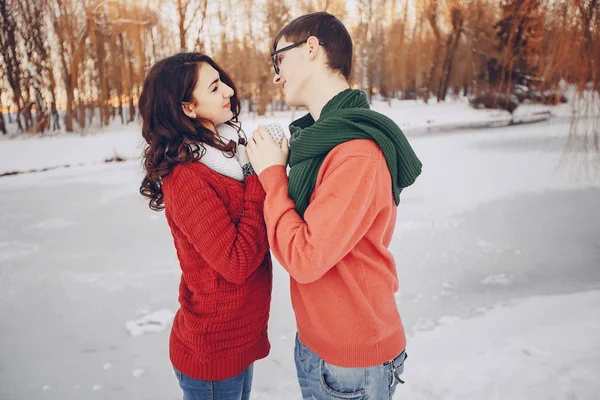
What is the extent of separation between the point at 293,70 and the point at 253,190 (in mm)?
387

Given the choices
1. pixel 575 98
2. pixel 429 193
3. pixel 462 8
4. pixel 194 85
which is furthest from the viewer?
pixel 462 8

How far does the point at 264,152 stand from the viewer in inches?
45.0

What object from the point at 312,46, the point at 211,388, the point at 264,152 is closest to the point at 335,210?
the point at 264,152

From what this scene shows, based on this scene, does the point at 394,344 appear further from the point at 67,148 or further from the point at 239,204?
the point at 67,148

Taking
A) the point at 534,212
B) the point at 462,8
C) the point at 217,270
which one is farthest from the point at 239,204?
the point at 462,8

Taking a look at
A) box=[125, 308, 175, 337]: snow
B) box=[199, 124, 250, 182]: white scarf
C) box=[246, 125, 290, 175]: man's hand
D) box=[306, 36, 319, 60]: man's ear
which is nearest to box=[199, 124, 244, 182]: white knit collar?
box=[199, 124, 250, 182]: white scarf

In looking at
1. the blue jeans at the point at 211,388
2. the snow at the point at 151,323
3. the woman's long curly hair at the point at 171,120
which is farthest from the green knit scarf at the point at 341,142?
the snow at the point at 151,323

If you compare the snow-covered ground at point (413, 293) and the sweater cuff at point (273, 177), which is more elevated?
the sweater cuff at point (273, 177)

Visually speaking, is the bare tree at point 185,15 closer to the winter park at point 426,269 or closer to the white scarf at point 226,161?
the winter park at point 426,269

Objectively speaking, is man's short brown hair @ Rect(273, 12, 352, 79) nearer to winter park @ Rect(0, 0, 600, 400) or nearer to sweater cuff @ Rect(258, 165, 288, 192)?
winter park @ Rect(0, 0, 600, 400)

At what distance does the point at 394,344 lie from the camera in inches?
47.8

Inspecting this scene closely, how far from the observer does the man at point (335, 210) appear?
0.99m

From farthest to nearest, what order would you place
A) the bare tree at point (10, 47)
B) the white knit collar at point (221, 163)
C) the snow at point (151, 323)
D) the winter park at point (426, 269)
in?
the bare tree at point (10, 47)
the snow at point (151, 323)
the winter park at point (426, 269)
the white knit collar at point (221, 163)

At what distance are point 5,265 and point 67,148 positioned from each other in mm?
8293
